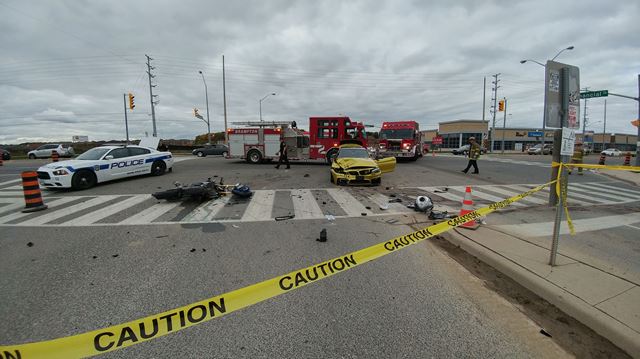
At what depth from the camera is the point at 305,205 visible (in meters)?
7.87

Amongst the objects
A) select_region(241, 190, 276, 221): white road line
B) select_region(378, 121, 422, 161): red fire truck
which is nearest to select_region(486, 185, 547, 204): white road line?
select_region(241, 190, 276, 221): white road line

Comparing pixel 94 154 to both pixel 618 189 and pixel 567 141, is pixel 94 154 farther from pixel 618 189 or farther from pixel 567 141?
pixel 618 189

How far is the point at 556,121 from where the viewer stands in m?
6.61

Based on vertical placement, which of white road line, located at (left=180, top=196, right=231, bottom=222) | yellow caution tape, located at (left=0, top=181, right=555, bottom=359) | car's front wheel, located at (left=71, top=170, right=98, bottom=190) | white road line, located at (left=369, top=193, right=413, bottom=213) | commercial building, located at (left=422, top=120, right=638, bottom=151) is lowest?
white road line, located at (left=369, top=193, right=413, bottom=213)

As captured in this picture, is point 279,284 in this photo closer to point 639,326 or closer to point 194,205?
point 639,326

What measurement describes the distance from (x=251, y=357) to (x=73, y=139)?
111 meters

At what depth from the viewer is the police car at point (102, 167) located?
9.69m

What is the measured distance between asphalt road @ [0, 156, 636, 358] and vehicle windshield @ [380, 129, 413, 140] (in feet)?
59.0

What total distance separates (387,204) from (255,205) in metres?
3.71

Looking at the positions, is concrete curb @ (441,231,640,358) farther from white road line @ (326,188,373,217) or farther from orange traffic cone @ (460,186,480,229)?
white road line @ (326,188,373,217)

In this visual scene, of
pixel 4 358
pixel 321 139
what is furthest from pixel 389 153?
pixel 4 358

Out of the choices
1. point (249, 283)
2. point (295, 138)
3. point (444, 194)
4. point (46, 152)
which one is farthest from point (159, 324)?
point (46, 152)

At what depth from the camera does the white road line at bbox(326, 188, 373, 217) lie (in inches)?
278

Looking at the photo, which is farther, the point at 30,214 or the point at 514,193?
the point at 514,193
